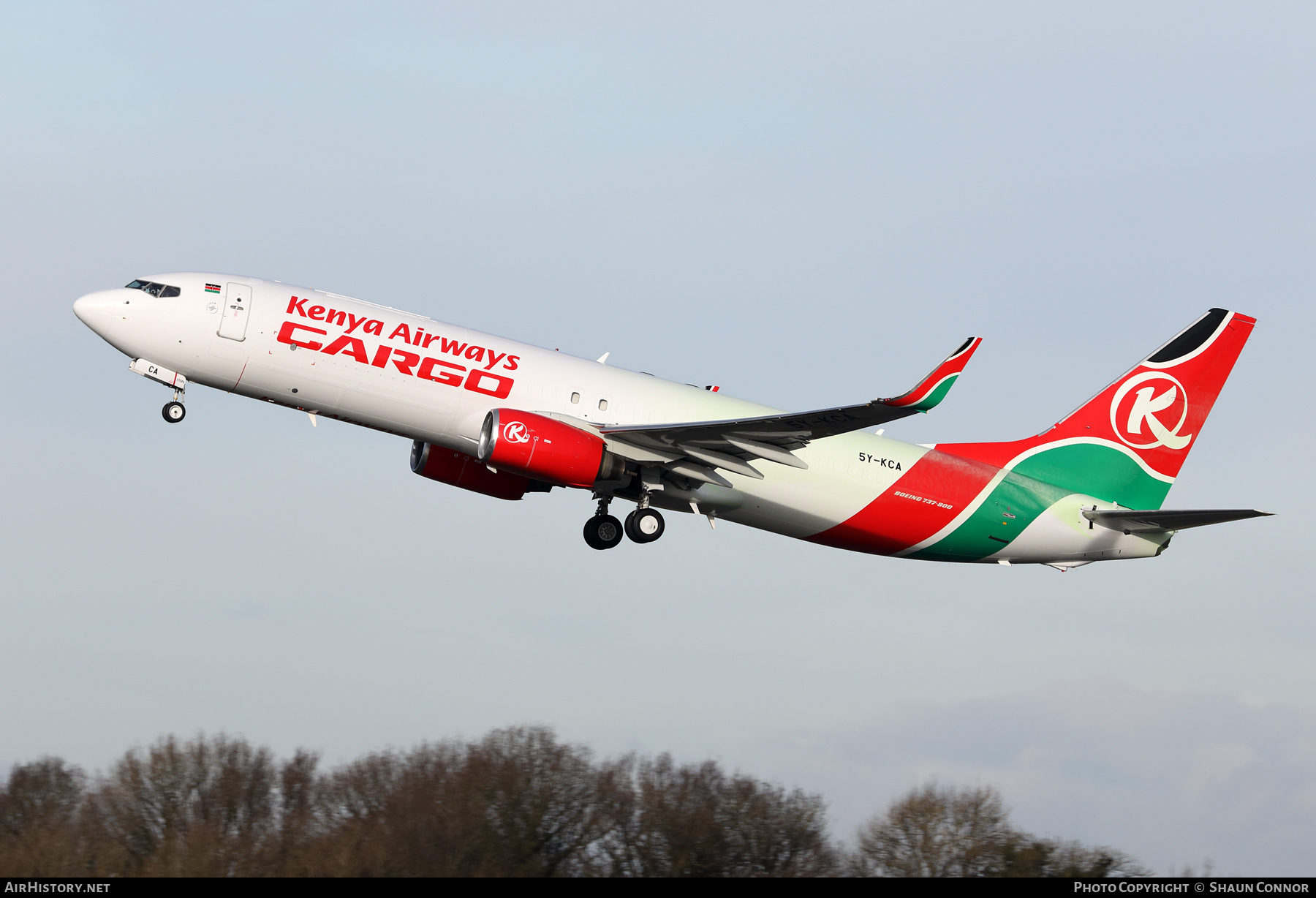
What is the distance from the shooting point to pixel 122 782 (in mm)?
47844

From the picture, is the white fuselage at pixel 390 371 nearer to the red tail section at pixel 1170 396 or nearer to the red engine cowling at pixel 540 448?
the red engine cowling at pixel 540 448

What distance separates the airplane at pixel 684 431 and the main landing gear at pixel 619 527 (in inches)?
2.4

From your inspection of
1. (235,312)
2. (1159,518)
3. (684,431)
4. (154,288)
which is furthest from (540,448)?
(1159,518)

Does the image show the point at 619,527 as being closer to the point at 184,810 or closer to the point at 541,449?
the point at 541,449

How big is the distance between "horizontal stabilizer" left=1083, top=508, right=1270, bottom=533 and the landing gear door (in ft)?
79.2

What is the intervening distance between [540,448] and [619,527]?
18.8 feet

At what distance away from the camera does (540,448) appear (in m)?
35.1

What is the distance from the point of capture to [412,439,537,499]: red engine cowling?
4097 centimetres

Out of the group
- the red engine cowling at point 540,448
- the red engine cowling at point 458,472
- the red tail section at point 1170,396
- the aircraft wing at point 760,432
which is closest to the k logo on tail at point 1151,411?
the red tail section at point 1170,396

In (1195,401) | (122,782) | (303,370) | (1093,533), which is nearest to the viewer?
(303,370)
